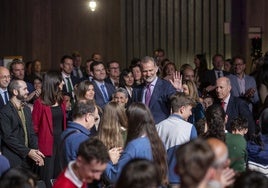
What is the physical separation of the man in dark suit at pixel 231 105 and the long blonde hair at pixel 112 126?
1.96 meters

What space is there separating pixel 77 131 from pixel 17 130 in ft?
7.34

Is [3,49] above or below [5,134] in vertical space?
above

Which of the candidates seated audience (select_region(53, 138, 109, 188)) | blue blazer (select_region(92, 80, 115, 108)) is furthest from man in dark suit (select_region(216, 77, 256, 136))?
seated audience (select_region(53, 138, 109, 188))

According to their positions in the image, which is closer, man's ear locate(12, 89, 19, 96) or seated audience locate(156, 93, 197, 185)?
seated audience locate(156, 93, 197, 185)

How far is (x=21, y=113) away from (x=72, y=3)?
27.3ft

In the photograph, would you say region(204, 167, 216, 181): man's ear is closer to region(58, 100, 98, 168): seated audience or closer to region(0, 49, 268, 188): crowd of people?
region(0, 49, 268, 188): crowd of people

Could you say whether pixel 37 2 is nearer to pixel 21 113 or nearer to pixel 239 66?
pixel 239 66

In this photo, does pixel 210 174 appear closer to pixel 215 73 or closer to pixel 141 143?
pixel 141 143

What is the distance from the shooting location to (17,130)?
7.51m

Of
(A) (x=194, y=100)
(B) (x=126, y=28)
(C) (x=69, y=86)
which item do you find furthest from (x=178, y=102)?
(B) (x=126, y=28)

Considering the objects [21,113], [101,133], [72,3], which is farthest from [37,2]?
[101,133]

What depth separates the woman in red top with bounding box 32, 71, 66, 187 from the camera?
7.78 meters

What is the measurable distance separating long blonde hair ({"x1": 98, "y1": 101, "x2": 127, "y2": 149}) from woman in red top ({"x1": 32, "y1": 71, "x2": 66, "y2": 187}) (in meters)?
1.96

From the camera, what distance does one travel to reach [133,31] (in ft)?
49.9
